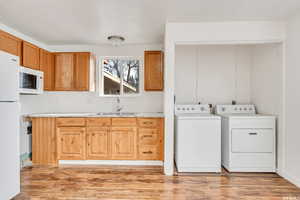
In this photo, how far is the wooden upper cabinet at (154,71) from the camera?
3559mm

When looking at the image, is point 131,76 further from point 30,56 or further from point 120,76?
point 30,56

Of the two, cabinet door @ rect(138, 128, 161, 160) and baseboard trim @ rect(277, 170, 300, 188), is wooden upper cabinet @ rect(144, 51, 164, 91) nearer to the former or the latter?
cabinet door @ rect(138, 128, 161, 160)

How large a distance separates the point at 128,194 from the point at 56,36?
9.72ft

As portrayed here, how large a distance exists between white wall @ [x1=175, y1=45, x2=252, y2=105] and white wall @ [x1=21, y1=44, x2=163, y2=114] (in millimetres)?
593

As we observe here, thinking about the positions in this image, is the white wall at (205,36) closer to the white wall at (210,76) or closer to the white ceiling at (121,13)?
the white ceiling at (121,13)

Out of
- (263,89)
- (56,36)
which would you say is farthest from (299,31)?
(56,36)

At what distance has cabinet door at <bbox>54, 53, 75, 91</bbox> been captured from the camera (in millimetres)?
3594

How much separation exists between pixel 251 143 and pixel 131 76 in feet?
8.41

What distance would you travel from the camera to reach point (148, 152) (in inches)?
124

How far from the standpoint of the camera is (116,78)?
3.91 m

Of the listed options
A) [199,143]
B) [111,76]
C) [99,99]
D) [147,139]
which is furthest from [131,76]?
[199,143]

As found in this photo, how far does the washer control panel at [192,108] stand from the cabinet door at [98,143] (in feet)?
4.46

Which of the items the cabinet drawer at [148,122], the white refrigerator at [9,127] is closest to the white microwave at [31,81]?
the white refrigerator at [9,127]

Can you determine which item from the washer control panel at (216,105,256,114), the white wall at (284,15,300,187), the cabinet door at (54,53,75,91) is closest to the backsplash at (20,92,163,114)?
the cabinet door at (54,53,75,91)
